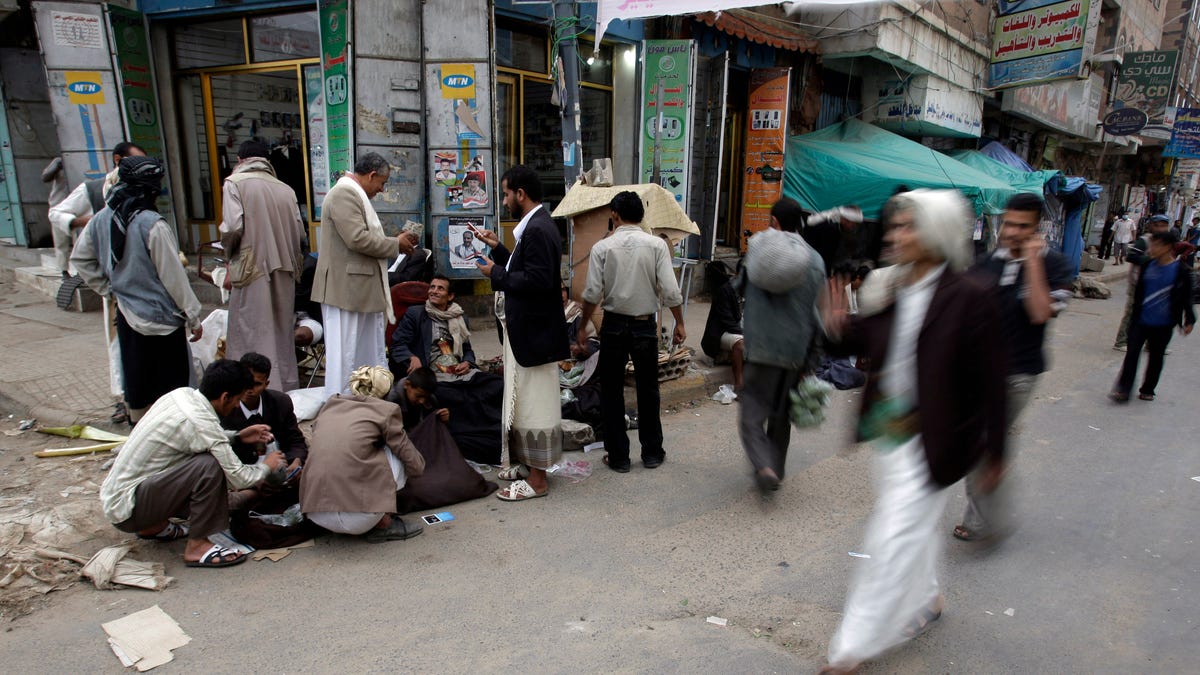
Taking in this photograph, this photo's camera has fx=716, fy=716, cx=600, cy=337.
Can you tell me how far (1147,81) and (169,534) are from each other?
983 inches

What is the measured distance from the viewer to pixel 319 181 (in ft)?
26.9

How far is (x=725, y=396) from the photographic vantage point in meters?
6.59

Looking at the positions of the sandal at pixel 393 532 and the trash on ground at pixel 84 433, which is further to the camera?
the trash on ground at pixel 84 433

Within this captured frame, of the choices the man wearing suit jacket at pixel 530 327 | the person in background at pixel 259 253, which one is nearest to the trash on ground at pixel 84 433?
the person in background at pixel 259 253

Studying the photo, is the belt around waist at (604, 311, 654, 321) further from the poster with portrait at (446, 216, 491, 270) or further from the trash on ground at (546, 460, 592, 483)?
the poster with portrait at (446, 216, 491, 270)

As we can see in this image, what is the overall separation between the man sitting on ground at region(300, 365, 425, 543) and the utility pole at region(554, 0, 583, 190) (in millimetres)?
3591

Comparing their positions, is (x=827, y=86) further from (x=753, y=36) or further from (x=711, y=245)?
(x=711, y=245)

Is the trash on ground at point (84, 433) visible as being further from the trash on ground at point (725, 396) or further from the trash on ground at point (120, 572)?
the trash on ground at point (725, 396)

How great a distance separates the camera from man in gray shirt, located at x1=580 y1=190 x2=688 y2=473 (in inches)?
175

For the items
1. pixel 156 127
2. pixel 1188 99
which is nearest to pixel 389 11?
pixel 156 127

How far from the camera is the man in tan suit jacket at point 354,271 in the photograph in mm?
4625

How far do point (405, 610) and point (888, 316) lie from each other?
90.6 inches

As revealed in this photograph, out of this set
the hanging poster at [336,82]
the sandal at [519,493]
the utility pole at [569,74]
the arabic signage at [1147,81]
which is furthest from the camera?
the arabic signage at [1147,81]

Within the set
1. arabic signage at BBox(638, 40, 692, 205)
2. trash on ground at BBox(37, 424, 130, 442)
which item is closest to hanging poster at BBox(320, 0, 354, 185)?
arabic signage at BBox(638, 40, 692, 205)
